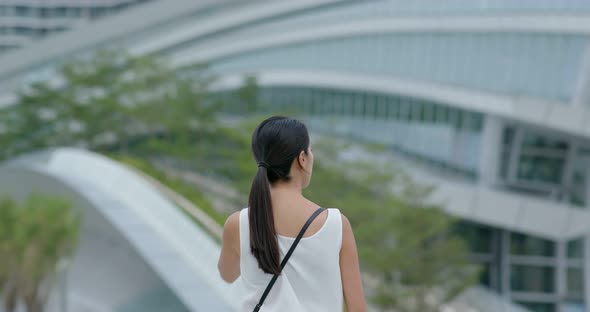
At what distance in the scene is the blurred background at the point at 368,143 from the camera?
54.4 feet

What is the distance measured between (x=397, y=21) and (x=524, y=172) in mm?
6827

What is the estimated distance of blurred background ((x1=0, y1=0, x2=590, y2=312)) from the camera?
16578mm

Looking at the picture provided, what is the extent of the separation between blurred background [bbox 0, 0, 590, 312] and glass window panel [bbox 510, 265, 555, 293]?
5cm

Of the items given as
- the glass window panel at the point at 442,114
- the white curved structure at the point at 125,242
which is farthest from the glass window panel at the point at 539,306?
the white curved structure at the point at 125,242

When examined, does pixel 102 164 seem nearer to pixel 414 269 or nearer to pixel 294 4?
pixel 414 269

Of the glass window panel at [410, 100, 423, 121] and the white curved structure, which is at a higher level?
the white curved structure

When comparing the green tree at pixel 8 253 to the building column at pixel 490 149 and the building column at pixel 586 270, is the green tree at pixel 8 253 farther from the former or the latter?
the building column at pixel 586 270

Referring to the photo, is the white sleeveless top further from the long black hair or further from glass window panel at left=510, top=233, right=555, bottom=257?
glass window panel at left=510, top=233, right=555, bottom=257

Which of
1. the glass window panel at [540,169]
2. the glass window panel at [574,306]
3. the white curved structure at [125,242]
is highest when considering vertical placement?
the white curved structure at [125,242]

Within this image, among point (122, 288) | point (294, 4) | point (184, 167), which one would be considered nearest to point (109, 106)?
point (184, 167)

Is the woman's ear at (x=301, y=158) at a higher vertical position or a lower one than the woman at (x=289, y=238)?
higher

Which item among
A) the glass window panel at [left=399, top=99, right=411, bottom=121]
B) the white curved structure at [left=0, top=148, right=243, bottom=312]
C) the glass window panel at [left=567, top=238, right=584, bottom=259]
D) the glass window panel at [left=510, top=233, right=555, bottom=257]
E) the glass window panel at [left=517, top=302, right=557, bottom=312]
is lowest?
the glass window panel at [left=517, top=302, right=557, bottom=312]

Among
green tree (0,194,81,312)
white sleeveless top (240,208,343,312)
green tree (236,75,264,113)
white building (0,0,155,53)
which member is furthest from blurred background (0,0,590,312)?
white building (0,0,155,53)

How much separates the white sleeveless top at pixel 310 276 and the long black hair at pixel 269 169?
4 cm
